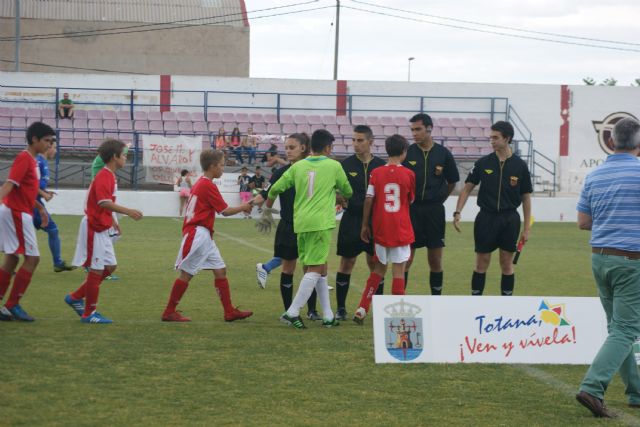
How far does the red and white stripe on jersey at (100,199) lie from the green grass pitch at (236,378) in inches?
37.5

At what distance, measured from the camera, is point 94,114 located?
33.8 metres

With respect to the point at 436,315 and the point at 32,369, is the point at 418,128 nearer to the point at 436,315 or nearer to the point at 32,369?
the point at 436,315

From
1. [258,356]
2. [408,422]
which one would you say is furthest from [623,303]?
[258,356]

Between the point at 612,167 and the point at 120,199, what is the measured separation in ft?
74.1

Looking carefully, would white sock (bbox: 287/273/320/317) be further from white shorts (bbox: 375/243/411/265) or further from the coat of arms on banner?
the coat of arms on banner

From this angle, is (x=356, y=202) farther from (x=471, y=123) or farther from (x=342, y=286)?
(x=471, y=123)

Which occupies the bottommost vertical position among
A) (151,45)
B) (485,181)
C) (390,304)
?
(390,304)

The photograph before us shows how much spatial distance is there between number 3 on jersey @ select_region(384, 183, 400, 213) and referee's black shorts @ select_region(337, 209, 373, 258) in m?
0.54

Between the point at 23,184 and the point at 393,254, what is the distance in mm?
3485

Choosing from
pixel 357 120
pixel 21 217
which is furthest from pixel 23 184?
pixel 357 120

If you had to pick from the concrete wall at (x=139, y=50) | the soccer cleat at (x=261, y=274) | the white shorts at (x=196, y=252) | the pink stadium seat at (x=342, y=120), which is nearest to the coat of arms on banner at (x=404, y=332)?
the white shorts at (x=196, y=252)

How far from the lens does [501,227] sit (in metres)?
9.77

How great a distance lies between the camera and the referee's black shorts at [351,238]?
31.2ft

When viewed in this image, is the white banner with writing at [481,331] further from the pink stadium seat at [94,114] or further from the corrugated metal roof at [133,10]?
the corrugated metal roof at [133,10]
